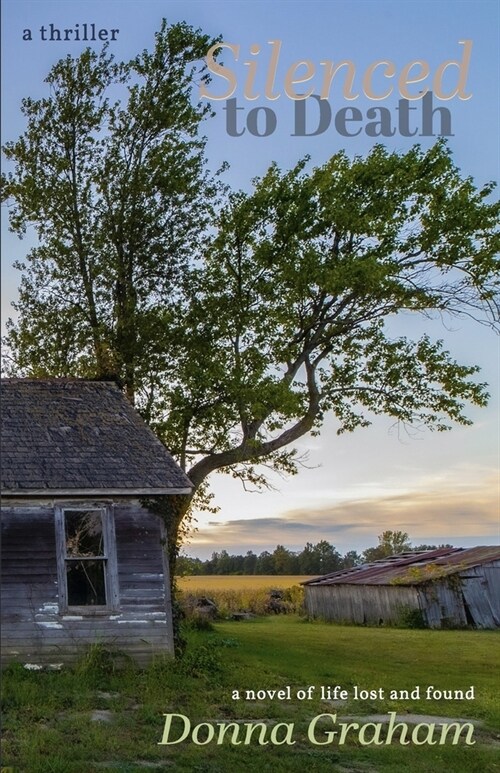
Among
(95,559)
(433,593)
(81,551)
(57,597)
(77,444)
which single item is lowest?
(433,593)

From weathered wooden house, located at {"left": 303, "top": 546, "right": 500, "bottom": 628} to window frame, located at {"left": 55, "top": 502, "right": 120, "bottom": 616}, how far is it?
20.6m

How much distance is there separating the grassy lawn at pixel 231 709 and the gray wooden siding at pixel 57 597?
55 centimetres

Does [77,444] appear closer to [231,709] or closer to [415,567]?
[231,709]

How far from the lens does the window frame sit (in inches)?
692

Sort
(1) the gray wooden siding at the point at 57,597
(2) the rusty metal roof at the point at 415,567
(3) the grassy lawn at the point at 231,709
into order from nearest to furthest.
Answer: (3) the grassy lawn at the point at 231,709 → (1) the gray wooden siding at the point at 57,597 → (2) the rusty metal roof at the point at 415,567

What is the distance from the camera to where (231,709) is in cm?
1488

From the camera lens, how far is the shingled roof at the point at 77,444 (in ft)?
58.8

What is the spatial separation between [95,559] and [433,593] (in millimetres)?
21451

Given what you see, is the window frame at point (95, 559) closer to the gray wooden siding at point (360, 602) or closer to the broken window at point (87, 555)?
the broken window at point (87, 555)

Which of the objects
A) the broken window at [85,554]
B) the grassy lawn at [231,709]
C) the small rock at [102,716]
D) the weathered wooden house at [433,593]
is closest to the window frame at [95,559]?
the broken window at [85,554]

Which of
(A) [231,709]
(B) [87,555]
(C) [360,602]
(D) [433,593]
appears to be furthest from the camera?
(C) [360,602]

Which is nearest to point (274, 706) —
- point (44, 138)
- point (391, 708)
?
point (391, 708)

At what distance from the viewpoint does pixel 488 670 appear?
71.7ft

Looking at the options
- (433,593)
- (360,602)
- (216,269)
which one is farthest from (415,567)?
(216,269)
